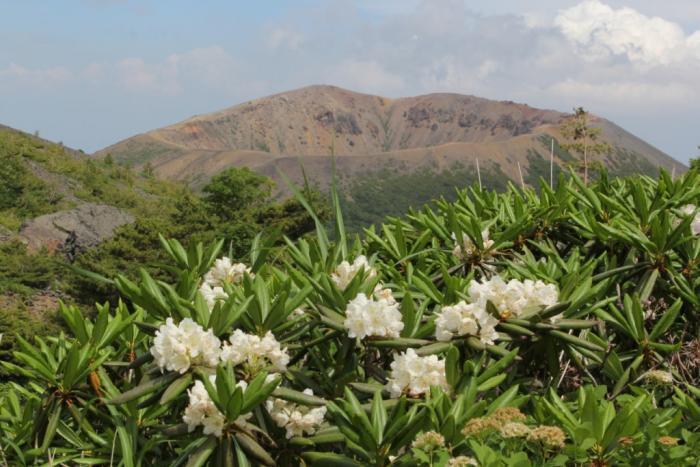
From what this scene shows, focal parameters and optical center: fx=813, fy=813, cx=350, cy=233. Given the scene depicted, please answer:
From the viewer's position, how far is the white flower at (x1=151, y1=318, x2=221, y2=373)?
212 centimetres

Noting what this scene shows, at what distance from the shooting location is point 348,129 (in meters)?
182

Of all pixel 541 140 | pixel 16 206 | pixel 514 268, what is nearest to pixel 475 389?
pixel 514 268

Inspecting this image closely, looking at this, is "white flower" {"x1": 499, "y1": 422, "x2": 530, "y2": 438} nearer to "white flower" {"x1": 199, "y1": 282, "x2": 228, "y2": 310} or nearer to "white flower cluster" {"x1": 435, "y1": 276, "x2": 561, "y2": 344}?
"white flower cluster" {"x1": 435, "y1": 276, "x2": 561, "y2": 344}

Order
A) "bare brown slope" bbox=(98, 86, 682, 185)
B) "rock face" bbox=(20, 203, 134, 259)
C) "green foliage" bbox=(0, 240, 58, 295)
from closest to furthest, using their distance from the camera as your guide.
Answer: "green foliage" bbox=(0, 240, 58, 295)
"rock face" bbox=(20, 203, 134, 259)
"bare brown slope" bbox=(98, 86, 682, 185)

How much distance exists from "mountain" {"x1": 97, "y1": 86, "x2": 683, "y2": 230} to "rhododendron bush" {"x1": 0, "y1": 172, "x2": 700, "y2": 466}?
277 feet

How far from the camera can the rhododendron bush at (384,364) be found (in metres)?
2.02

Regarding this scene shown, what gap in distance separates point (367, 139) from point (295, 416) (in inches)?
7211

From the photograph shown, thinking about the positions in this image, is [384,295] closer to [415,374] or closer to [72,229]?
[415,374]

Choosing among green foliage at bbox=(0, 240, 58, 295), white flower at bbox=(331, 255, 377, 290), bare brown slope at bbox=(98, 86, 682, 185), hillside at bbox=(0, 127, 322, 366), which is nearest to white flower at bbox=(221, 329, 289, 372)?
white flower at bbox=(331, 255, 377, 290)

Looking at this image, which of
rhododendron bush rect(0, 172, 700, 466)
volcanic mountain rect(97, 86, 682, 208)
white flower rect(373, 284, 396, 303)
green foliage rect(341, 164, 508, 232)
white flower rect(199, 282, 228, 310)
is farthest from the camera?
volcanic mountain rect(97, 86, 682, 208)

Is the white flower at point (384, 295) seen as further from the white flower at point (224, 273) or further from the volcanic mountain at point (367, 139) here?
the volcanic mountain at point (367, 139)

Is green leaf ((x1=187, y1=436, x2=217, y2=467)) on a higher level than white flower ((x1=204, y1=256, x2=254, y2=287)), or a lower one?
lower

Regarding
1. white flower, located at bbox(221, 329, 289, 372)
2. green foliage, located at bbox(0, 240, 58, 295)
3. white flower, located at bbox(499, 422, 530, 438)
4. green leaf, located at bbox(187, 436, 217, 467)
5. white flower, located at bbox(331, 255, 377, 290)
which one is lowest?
green foliage, located at bbox(0, 240, 58, 295)

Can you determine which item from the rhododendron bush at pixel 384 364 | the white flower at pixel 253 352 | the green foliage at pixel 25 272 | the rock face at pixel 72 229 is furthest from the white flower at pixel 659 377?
the rock face at pixel 72 229
